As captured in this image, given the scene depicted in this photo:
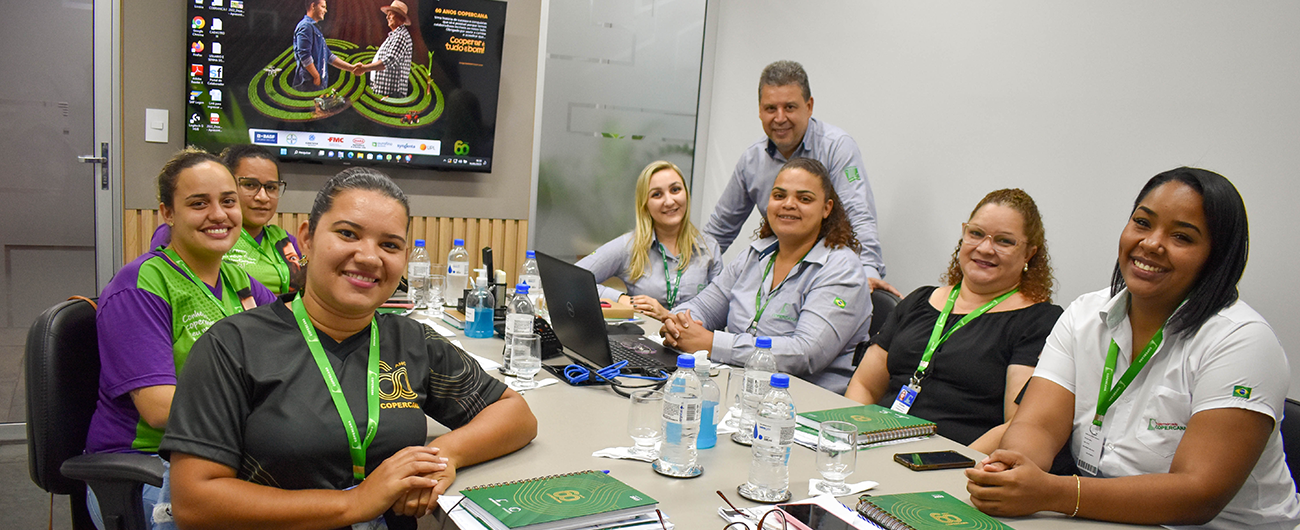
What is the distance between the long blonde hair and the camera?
3.73 metres

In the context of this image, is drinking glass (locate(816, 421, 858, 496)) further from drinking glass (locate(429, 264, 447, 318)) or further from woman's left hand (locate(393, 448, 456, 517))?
drinking glass (locate(429, 264, 447, 318))

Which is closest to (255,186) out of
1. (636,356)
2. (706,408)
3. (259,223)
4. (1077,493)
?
(259,223)

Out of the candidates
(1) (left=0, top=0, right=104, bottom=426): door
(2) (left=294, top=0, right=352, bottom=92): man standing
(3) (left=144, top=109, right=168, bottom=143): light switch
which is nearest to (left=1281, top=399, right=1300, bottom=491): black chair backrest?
(2) (left=294, top=0, right=352, bottom=92): man standing

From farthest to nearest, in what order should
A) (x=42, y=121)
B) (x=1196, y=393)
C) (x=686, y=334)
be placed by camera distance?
(x=42, y=121) → (x=686, y=334) → (x=1196, y=393)

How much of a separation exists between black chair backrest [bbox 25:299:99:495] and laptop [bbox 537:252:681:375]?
3.93 feet

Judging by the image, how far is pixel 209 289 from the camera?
2.00 m

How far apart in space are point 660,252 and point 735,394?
5.22ft

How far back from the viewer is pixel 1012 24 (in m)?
3.48

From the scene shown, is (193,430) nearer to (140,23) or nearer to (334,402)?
(334,402)

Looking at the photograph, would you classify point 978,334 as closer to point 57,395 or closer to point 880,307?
point 880,307

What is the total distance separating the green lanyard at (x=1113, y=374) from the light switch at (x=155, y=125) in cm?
433

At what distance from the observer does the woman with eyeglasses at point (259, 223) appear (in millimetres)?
3062

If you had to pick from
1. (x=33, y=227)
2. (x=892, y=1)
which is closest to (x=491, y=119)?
(x=892, y=1)

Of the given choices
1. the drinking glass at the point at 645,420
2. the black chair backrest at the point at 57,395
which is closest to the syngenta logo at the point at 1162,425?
the drinking glass at the point at 645,420
